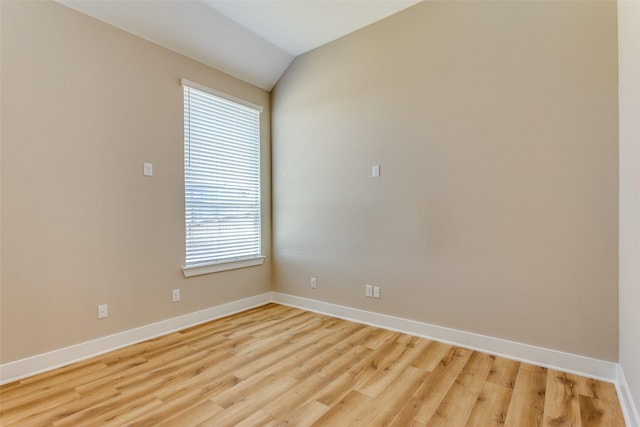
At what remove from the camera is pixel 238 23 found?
10.4ft

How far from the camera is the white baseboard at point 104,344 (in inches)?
85.8

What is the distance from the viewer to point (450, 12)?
8.93 ft

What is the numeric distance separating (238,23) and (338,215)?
7.37 ft

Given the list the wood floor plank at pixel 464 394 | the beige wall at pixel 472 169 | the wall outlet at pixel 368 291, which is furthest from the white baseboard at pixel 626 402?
the wall outlet at pixel 368 291

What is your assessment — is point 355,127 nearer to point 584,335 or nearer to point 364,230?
point 364,230

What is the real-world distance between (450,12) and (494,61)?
24.8 inches

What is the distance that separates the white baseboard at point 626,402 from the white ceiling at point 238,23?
3.30m

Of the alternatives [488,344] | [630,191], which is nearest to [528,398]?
[488,344]

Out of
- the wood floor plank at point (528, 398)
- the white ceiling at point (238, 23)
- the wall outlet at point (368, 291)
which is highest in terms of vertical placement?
the white ceiling at point (238, 23)

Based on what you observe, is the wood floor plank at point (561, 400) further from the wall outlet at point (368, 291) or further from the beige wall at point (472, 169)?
the wall outlet at point (368, 291)

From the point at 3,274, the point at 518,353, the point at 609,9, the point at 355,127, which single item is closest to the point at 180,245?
the point at 3,274

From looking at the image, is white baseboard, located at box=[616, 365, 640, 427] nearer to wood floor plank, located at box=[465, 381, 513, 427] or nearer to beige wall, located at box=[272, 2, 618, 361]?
beige wall, located at box=[272, 2, 618, 361]

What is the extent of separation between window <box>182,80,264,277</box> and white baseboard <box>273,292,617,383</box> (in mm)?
1218

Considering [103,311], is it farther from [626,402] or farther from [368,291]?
[626,402]
